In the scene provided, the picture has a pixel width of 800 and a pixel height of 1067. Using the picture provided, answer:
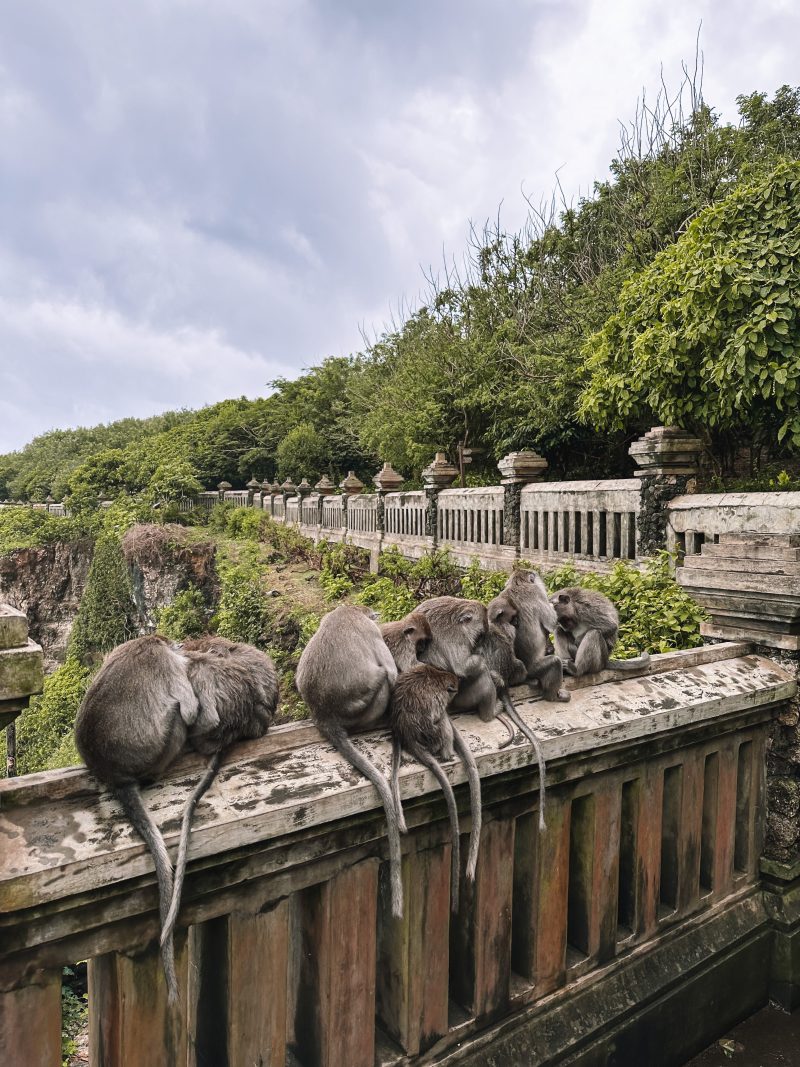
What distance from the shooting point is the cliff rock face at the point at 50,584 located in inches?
1033

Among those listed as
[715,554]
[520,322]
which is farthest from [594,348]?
[715,554]

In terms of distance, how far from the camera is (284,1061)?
60.1 inches

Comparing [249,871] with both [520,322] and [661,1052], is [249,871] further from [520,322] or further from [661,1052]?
[520,322]

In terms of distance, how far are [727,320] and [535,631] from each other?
6784mm

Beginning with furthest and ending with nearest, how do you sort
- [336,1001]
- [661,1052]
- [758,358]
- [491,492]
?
[491,492] < [758,358] < [661,1052] < [336,1001]

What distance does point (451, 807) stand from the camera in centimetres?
162

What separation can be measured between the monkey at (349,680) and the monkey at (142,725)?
33 cm

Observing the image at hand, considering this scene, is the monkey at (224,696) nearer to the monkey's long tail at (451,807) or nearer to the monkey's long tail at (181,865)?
the monkey's long tail at (181,865)

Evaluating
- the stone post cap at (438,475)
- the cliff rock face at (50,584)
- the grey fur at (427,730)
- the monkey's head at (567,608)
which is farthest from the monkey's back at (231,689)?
the cliff rock face at (50,584)

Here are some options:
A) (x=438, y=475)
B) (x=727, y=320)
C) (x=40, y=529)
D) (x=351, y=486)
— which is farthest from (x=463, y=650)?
(x=40, y=529)

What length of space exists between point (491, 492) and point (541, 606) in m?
7.55

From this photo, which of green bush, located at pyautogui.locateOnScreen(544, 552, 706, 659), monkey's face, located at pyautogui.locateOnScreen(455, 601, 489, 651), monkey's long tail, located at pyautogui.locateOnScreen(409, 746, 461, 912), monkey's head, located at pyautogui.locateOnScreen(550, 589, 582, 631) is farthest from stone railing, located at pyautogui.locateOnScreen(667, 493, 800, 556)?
monkey's long tail, located at pyautogui.locateOnScreen(409, 746, 461, 912)

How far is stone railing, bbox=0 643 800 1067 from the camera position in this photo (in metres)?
1.28

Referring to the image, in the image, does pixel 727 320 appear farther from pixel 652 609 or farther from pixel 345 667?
pixel 345 667
